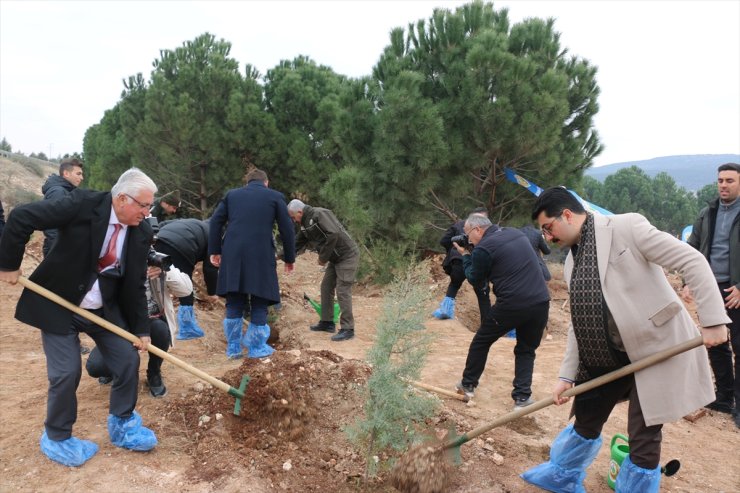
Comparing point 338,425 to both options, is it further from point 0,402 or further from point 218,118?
point 218,118

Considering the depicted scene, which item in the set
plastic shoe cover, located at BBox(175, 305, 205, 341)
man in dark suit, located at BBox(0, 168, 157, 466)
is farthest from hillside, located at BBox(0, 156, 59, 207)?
man in dark suit, located at BBox(0, 168, 157, 466)

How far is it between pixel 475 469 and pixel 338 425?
39.3 inches

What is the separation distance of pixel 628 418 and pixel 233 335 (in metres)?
3.51

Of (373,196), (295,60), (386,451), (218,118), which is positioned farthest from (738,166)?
(295,60)

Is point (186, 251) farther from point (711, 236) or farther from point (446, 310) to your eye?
point (711, 236)

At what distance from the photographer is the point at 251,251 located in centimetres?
468

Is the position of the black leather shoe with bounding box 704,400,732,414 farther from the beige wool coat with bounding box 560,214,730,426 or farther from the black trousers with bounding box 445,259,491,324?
the black trousers with bounding box 445,259,491,324

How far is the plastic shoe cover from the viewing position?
220 inches

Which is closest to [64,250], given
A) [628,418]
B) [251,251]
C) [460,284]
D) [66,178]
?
[251,251]

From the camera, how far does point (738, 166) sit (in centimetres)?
412

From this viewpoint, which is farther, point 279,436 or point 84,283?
point 279,436

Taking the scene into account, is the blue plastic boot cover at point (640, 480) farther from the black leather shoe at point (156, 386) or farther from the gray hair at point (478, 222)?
the black leather shoe at point (156, 386)

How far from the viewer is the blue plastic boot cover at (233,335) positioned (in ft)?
16.2

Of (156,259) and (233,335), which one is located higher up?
(156,259)
